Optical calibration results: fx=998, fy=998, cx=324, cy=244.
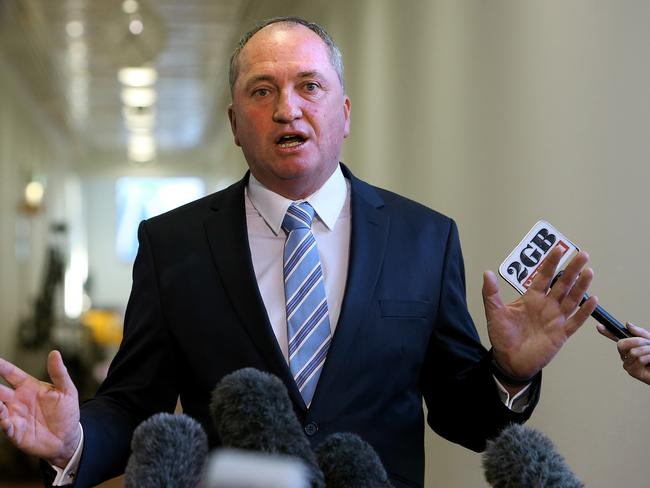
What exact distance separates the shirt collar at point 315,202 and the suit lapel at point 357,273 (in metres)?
0.03

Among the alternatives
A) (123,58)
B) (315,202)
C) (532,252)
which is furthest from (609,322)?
(123,58)

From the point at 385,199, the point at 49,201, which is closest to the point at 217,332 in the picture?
the point at 385,199

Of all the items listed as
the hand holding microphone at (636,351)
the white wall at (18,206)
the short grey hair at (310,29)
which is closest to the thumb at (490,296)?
the hand holding microphone at (636,351)

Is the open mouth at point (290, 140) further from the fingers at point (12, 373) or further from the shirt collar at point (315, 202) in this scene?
the fingers at point (12, 373)

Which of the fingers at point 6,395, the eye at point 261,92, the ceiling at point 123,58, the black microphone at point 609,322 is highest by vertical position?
the eye at point 261,92

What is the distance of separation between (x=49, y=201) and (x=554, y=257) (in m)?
15.3

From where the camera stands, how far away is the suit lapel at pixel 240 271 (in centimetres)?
180

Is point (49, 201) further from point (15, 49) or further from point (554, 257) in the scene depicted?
point (554, 257)

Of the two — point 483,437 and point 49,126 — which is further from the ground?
point 483,437

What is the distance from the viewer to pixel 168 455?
91 centimetres

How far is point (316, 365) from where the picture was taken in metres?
1.82

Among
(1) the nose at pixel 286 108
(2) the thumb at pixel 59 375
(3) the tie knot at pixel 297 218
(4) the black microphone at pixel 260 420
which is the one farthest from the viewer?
(3) the tie knot at pixel 297 218

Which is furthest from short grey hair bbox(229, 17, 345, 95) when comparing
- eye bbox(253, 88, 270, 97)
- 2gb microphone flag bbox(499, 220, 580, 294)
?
2gb microphone flag bbox(499, 220, 580, 294)

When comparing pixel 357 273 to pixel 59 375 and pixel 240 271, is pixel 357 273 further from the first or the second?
pixel 59 375
